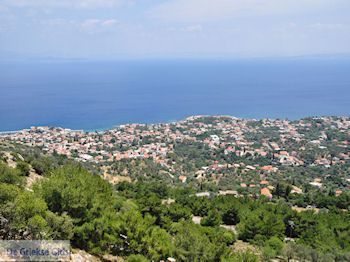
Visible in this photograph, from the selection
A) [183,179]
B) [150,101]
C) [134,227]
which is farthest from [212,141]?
[150,101]

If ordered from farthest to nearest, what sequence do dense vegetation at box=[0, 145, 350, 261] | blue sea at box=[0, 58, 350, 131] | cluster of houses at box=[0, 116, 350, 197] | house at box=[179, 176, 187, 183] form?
blue sea at box=[0, 58, 350, 131]
cluster of houses at box=[0, 116, 350, 197]
house at box=[179, 176, 187, 183]
dense vegetation at box=[0, 145, 350, 261]

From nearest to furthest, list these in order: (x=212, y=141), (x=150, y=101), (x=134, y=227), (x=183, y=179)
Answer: (x=134, y=227)
(x=183, y=179)
(x=212, y=141)
(x=150, y=101)

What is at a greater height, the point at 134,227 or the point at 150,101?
the point at 134,227

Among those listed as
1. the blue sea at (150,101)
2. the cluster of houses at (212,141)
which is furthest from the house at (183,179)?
the blue sea at (150,101)

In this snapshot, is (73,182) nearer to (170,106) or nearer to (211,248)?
(211,248)

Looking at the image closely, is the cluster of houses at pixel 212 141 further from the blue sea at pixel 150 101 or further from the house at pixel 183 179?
the blue sea at pixel 150 101

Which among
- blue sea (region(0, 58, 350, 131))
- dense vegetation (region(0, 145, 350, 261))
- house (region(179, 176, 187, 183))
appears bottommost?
house (region(179, 176, 187, 183))

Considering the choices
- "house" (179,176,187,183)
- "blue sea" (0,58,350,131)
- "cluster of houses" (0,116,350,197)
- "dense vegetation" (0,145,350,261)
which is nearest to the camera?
"dense vegetation" (0,145,350,261)

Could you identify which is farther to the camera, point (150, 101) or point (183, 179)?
point (150, 101)

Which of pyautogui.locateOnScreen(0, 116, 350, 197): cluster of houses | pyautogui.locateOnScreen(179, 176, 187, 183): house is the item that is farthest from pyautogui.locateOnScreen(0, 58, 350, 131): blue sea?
pyautogui.locateOnScreen(179, 176, 187, 183): house

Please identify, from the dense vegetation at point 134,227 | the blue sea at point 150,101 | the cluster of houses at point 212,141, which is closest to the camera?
the dense vegetation at point 134,227

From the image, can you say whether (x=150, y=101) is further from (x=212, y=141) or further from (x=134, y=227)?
(x=134, y=227)

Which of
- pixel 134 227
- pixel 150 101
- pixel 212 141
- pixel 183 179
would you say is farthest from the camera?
pixel 150 101

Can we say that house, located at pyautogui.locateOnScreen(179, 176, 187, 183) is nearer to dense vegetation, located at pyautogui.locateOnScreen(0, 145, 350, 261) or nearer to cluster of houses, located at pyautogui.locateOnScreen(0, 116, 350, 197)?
cluster of houses, located at pyautogui.locateOnScreen(0, 116, 350, 197)
